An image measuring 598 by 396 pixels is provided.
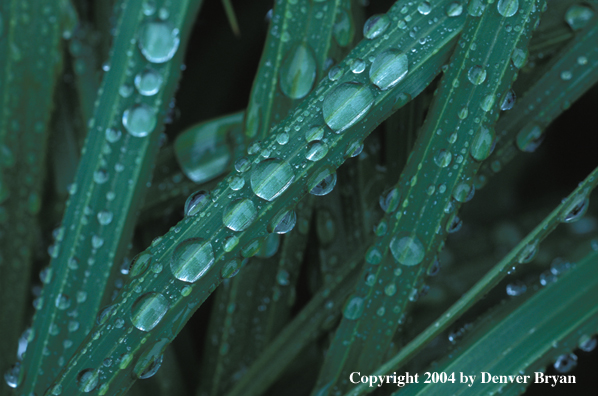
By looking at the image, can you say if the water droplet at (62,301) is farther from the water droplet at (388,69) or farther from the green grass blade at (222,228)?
the water droplet at (388,69)

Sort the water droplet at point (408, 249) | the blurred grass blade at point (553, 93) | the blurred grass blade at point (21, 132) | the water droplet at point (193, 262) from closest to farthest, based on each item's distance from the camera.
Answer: the water droplet at point (193, 262) < the water droplet at point (408, 249) < the blurred grass blade at point (553, 93) < the blurred grass blade at point (21, 132)

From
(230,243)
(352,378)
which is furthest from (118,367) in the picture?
(352,378)

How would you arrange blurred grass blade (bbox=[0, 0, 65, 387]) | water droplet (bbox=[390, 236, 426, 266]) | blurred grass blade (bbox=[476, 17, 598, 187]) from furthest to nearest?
blurred grass blade (bbox=[0, 0, 65, 387]), blurred grass blade (bbox=[476, 17, 598, 187]), water droplet (bbox=[390, 236, 426, 266])

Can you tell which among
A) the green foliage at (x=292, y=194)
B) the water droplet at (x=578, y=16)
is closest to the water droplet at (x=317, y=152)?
the green foliage at (x=292, y=194)

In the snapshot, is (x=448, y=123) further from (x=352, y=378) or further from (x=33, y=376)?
(x=33, y=376)

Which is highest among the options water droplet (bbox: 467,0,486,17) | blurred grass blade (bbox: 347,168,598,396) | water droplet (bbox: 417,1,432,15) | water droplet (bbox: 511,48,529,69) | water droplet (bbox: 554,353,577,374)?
water droplet (bbox: 417,1,432,15)

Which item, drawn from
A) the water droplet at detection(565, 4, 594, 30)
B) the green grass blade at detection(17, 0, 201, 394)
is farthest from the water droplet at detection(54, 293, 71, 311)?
the water droplet at detection(565, 4, 594, 30)

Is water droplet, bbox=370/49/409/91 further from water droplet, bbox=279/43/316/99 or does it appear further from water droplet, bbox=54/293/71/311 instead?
water droplet, bbox=54/293/71/311
